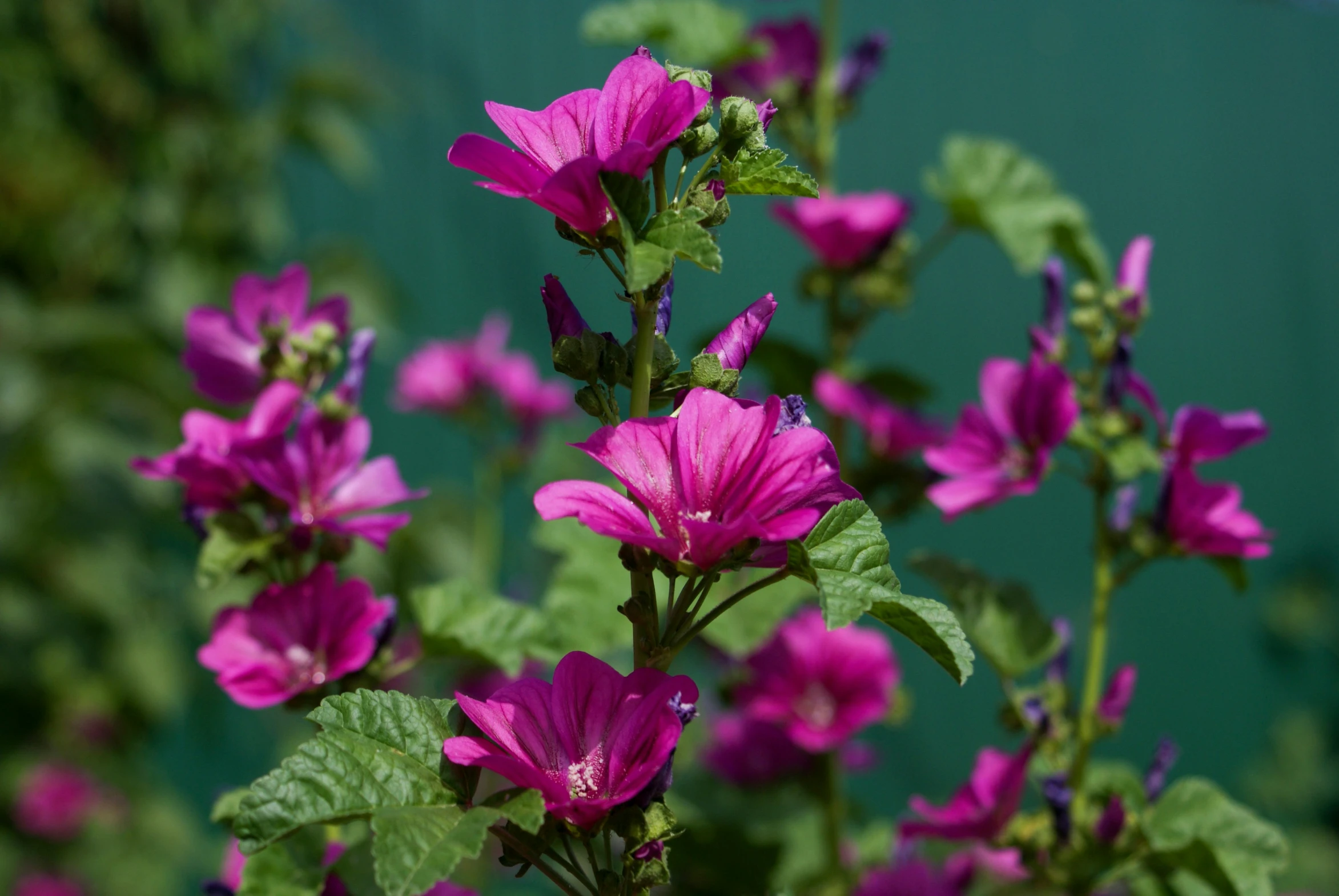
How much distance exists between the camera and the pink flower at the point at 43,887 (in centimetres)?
275

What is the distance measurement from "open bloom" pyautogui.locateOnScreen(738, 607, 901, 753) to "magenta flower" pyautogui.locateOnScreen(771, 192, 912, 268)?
17.1 inches

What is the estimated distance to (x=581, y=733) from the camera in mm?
602

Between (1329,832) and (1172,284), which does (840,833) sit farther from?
(1329,832)

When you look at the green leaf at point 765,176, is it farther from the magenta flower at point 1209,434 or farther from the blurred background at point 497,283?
the blurred background at point 497,283

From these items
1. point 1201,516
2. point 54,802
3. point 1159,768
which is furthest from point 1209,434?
point 54,802

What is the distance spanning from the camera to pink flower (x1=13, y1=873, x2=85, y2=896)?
2.75 m

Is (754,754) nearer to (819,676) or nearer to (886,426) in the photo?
(819,676)

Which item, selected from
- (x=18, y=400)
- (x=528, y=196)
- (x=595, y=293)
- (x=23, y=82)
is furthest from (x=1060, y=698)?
(x=23, y=82)

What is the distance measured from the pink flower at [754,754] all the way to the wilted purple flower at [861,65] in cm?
78

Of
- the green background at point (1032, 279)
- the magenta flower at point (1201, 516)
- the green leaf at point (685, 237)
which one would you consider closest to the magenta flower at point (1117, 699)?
the magenta flower at point (1201, 516)

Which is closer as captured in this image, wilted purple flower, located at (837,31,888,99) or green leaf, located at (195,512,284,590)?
green leaf, located at (195,512,284,590)

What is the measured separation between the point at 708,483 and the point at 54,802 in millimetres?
2783

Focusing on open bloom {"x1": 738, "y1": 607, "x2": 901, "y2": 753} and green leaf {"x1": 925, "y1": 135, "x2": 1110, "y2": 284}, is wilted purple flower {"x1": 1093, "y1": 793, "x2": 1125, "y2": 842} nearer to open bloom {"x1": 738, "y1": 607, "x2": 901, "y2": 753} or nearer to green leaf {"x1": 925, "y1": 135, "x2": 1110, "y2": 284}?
open bloom {"x1": 738, "y1": 607, "x2": 901, "y2": 753}

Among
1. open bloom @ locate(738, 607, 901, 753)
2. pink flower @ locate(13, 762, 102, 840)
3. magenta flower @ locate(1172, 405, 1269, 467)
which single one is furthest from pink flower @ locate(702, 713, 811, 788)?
pink flower @ locate(13, 762, 102, 840)
